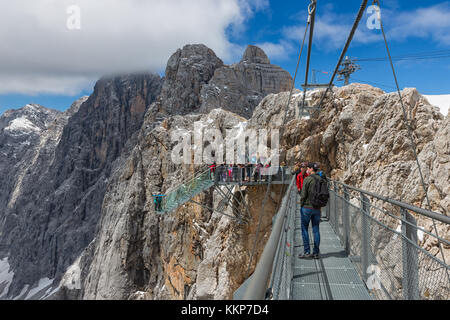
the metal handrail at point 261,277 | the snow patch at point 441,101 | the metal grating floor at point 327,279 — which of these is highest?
the snow patch at point 441,101

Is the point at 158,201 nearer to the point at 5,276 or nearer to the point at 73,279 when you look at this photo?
the point at 73,279

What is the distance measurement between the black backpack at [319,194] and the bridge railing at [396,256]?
1.94ft

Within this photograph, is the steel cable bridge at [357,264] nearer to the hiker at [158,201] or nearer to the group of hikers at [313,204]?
the group of hikers at [313,204]

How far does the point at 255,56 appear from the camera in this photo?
→ 64375 mm

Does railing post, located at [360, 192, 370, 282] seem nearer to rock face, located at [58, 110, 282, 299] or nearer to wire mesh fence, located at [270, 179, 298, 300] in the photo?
wire mesh fence, located at [270, 179, 298, 300]

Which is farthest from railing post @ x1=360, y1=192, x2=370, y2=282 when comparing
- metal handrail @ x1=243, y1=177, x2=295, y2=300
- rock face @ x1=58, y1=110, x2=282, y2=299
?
rock face @ x1=58, y1=110, x2=282, y2=299

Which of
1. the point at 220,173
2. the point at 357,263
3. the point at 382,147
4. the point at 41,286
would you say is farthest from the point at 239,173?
the point at 41,286

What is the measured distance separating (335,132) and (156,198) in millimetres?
12448

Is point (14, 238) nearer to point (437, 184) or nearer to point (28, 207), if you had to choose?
point (28, 207)

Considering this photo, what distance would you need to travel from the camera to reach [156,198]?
15648 millimetres

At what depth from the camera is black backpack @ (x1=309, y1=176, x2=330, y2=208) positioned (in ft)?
16.0

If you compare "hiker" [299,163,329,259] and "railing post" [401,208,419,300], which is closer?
"railing post" [401,208,419,300]

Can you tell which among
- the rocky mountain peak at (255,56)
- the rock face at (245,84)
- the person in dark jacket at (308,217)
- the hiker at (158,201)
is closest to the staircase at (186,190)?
the hiker at (158,201)

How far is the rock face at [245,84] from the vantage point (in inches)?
1866
